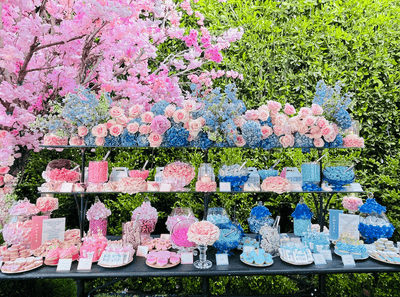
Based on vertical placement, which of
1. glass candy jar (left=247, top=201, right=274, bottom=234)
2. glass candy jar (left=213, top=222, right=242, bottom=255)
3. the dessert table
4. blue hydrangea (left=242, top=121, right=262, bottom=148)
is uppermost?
blue hydrangea (left=242, top=121, right=262, bottom=148)

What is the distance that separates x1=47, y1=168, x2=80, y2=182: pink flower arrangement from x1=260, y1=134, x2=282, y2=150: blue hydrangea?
168 centimetres

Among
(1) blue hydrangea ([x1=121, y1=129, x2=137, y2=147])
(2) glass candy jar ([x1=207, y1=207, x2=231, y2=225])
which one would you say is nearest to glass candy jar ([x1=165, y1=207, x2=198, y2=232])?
(2) glass candy jar ([x1=207, y1=207, x2=231, y2=225])

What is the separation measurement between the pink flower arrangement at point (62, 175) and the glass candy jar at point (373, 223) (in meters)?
2.63

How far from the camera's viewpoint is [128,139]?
2340mm

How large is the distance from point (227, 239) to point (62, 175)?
1528mm

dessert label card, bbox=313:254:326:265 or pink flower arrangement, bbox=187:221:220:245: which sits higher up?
pink flower arrangement, bbox=187:221:220:245

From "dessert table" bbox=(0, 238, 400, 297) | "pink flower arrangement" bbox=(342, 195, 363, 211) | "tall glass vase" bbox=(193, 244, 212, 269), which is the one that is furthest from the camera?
"pink flower arrangement" bbox=(342, 195, 363, 211)

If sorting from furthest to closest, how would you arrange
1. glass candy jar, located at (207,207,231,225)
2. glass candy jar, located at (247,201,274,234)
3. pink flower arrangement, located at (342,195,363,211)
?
pink flower arrangement, located at (342,195,363,211) → glass candy jar, located at (247,201,274,234) → glass candy jar, located at (207,207,231,225)

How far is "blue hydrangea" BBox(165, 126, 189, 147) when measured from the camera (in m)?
2.27

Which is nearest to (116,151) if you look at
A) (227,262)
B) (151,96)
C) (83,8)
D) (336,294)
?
(151,96)

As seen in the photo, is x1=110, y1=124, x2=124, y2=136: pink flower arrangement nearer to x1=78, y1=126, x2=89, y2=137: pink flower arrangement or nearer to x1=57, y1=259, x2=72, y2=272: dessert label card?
x1=78, y1=126, x2=89, y2=137: pink flower arrangement

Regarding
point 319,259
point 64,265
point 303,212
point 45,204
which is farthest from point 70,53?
point 319,259

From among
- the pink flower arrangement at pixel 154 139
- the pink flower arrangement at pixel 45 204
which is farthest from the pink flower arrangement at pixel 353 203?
the pink flower arrangement at pixel 45 204

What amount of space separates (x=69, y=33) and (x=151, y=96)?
1109 mm
